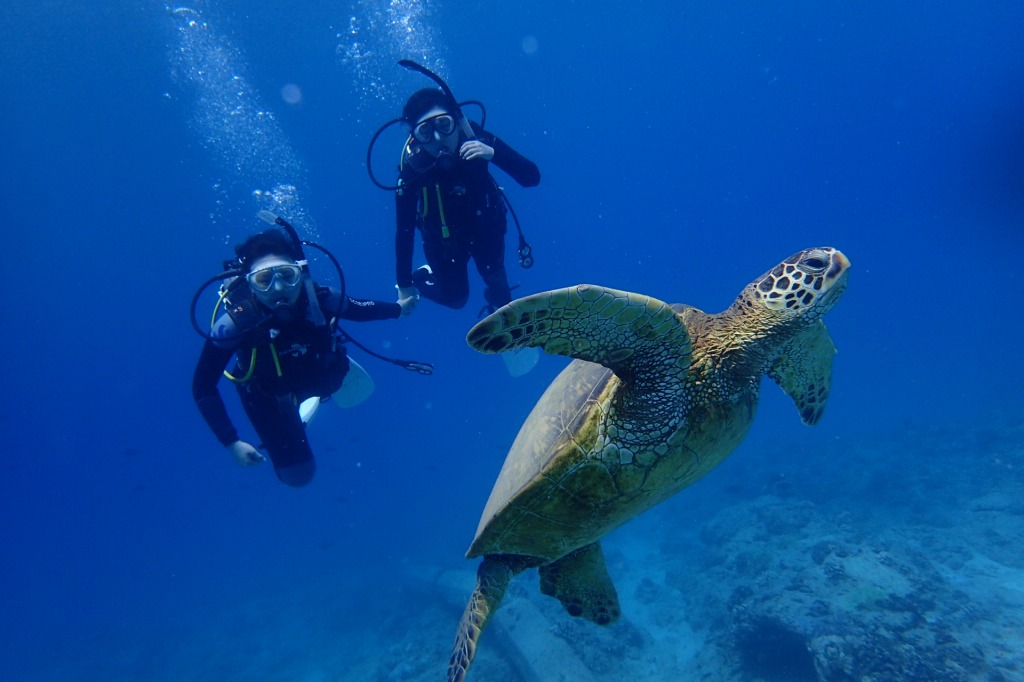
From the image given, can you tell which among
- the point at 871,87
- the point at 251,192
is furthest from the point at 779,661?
the point at 871,87

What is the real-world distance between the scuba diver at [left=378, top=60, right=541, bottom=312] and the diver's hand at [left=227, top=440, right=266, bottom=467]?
2506 mm

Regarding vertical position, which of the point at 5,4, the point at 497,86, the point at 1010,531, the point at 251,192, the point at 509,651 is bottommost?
the point at 1010,531

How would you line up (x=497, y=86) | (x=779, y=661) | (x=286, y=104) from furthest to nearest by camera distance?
(x=497, y=86) → (x=286, y=104) → (x=779, y=661)

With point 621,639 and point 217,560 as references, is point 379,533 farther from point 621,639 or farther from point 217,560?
point 621,639

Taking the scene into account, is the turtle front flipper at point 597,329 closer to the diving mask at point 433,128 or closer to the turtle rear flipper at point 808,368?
the turtle rear flipper at point 808,368

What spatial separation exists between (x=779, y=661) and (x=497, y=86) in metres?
78.0

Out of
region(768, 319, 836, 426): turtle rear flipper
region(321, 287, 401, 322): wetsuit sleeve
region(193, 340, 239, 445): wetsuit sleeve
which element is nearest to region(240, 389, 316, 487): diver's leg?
region(193, 340, 239, 445): wetsuit sleeve

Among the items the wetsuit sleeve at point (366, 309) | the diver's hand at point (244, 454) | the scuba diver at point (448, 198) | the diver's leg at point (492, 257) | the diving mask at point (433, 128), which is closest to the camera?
the diver's hand at point (244, 454)

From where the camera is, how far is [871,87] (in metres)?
78.5

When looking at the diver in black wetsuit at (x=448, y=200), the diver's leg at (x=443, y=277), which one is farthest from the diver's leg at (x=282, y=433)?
the diver's leg at (x=443, y=277)

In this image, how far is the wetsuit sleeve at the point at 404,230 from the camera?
6.12 m

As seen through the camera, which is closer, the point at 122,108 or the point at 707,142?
the point at 122,108

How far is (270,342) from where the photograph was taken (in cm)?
521

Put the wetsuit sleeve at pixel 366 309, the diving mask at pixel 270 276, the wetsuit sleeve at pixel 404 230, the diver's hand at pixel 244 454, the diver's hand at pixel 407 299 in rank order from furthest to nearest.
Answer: the diver's hand at pixel 407 299 → the wetsuit sleeve at pixel 404 230 → the wetsuit sleeve at pixel 366 309 → the diver's hand at pixel 244 454 → the diving mask at pixel 270 276
